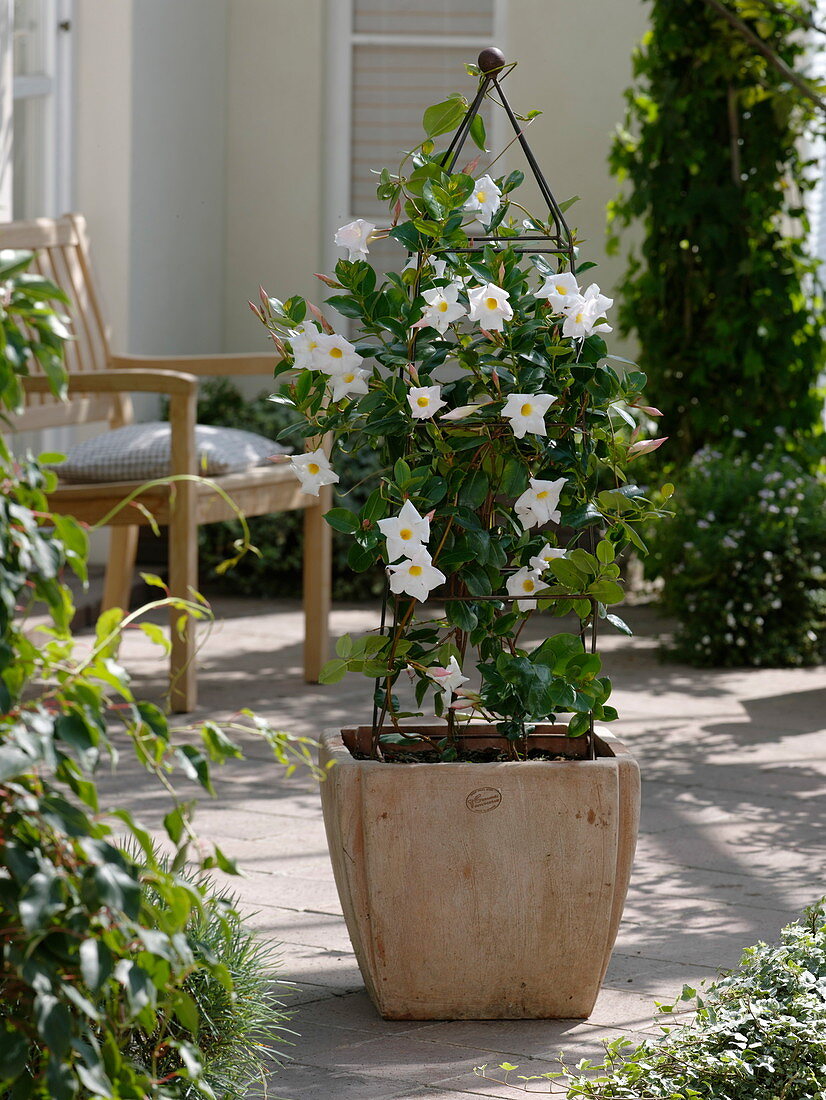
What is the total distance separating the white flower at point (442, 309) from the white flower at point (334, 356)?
103 millimetres

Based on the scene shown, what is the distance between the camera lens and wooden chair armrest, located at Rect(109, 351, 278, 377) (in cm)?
425

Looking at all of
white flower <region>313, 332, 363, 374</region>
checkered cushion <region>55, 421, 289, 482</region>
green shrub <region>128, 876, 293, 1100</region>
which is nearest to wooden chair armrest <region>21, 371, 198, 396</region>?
checkered cushion <region>55, 421, 289, 482</region>

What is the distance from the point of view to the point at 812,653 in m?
4.71

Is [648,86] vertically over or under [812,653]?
over

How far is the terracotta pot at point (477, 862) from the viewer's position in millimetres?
1908

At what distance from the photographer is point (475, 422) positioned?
76.4 inches

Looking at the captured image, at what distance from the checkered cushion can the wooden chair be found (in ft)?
0.13

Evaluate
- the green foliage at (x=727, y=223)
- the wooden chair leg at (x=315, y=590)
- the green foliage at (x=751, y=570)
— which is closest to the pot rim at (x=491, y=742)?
the wooden chair leg at (x=315, y=590)

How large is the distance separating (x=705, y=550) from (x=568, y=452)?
2.71 metres

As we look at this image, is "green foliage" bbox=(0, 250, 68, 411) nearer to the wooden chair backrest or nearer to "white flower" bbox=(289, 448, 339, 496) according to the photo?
"white flower" bbox=(289, 448, 339, 496)

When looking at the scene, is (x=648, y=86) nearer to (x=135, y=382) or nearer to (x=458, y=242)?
(x=135, y=382)

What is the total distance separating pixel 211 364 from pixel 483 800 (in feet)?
8.66

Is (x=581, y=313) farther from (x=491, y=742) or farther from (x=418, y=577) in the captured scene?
(x=491, y=742)

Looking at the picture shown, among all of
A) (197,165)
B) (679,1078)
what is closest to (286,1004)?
(679,1078)
